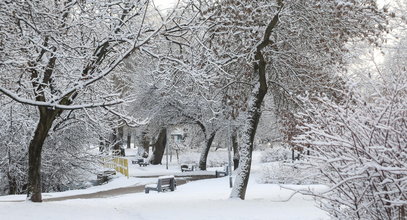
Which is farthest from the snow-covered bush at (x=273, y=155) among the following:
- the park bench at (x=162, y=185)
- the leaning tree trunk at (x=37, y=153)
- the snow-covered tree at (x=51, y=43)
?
the leaning tree trunk at (x=37, y=153)

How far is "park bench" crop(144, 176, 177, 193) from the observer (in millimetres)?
20078

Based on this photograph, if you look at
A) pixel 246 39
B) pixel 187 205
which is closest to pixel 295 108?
pixel 246 39

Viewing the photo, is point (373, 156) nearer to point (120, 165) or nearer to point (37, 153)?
point (37, 153)

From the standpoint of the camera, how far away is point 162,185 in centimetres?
2025

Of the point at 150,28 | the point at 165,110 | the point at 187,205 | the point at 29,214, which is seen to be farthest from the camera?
the point at 165,110

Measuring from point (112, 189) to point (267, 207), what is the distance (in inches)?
507

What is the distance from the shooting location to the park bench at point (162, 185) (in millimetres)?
20078

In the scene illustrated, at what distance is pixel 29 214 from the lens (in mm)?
9430

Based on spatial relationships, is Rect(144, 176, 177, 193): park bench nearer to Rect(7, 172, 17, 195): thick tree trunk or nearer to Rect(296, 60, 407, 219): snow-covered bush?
Rect(7, 172, 17, 195): thick tree trunk

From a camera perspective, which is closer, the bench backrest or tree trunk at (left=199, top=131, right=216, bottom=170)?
the bench backrest

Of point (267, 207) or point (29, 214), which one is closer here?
point (29, 214)

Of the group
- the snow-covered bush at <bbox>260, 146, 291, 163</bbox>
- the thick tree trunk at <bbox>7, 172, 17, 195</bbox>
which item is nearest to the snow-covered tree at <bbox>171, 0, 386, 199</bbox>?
the thick tree trunk at <bbox>7, 172, 17, 195</bbox>

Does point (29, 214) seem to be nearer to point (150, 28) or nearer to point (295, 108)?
point (150, 28)

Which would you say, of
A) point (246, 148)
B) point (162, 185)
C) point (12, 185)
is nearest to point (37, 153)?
point (246, 148)
